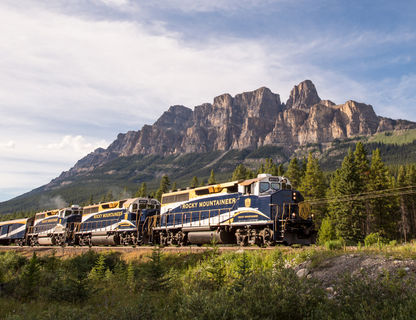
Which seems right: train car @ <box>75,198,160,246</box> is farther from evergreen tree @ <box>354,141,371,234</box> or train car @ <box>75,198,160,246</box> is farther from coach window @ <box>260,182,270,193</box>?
evergreen tree @ <box>354,141,371,234</box>

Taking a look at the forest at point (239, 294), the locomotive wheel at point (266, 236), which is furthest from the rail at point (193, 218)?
the forest at point (239, 294)

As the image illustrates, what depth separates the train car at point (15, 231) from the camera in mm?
56406

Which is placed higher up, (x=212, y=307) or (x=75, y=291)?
(x=212, y=307)

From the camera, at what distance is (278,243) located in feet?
74.2

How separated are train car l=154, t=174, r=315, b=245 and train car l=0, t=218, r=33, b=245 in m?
37.4

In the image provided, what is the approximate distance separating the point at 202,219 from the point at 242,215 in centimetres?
495

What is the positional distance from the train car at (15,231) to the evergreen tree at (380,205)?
58.9 m

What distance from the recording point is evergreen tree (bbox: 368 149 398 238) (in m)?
51.8

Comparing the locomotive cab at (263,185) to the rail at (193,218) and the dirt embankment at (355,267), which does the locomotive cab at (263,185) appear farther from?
the dirt embankment at (355,267)

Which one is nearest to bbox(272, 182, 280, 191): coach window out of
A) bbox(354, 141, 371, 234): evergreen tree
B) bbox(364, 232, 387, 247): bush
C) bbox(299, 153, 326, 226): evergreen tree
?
bbox(364, 232, 387, 247): bush

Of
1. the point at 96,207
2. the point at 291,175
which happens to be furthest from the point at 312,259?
the point at 291,175

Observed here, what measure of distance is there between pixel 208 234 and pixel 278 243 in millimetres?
6346

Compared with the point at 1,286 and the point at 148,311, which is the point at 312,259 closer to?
the point at 148,311

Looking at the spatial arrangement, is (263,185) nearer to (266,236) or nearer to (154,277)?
(266,236)
